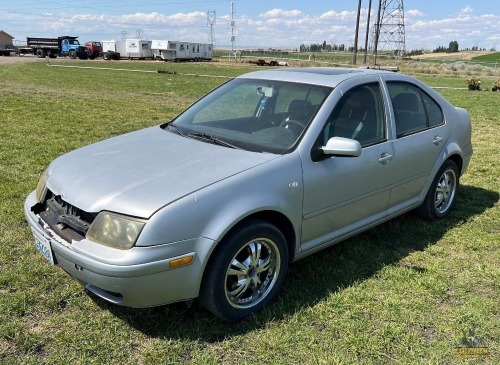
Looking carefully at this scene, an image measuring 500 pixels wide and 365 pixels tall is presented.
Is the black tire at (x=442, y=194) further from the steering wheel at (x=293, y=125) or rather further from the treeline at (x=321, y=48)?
the treeline at (x=321, y=48)

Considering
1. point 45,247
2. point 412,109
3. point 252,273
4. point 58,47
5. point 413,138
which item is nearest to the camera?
point 45,247

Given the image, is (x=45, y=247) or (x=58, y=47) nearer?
(x=45, y=247)

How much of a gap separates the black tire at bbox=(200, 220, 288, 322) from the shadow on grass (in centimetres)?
12

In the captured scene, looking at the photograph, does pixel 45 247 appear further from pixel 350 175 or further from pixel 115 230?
pixel 350 175

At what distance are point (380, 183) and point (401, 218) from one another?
1.29m

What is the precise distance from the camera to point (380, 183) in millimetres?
3789

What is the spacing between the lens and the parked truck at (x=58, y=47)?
192ft

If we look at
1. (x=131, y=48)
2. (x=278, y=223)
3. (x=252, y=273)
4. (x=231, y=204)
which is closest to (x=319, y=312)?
(x=252, y=273)

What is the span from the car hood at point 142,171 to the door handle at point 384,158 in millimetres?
1125

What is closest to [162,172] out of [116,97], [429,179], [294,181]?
[294,181]

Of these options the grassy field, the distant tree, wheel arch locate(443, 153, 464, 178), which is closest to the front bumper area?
the grassy field

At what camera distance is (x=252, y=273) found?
2.99m

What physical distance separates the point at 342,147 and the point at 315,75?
3.28 ft

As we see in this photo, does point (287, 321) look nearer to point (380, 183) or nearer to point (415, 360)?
point (415, 360)
